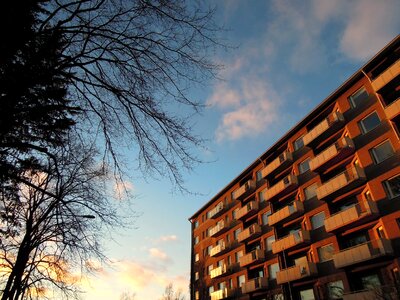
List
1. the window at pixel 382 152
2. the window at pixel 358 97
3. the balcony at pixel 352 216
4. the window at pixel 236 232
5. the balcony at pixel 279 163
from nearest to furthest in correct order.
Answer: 1. the balcony at pixel 352 216
2. the window at pixel 382 152
3. the window at pixel 358 97
4. the balcony at pixel 279 163
5. the window at pixel 236 232

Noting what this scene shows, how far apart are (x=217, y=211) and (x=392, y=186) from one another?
25305 millimetres

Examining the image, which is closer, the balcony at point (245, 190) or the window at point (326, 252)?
the window at point (326, 252)

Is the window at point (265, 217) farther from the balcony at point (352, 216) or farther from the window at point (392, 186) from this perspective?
the window at point (392, 186)

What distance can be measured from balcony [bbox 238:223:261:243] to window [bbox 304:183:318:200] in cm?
742

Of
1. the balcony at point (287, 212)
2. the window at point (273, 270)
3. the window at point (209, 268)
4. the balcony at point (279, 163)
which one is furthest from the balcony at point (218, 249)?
the balcony at point (279, 163)

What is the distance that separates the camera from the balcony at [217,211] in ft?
134

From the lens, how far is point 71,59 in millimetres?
6020

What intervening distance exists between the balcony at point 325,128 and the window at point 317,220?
20.9 feet

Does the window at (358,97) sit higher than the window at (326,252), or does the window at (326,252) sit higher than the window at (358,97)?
the window at (358,97)

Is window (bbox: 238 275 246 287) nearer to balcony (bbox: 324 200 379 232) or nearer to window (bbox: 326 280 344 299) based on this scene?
window (bbox: 326 280 344 299)

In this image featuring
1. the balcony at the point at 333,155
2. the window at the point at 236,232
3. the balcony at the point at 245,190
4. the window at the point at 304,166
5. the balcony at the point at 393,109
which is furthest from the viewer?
the window at the point at 236,232

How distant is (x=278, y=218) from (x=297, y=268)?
507 centimetres

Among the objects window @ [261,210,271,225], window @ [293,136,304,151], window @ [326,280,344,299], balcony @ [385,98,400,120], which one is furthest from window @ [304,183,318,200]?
balcony @ [385,98,400,120]

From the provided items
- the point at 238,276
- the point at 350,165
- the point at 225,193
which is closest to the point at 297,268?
the point at 350,165
